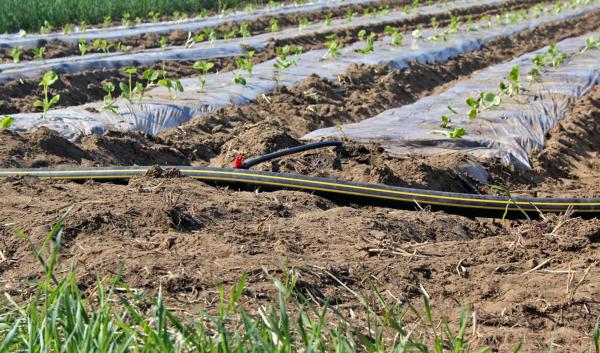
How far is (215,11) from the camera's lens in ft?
58.4

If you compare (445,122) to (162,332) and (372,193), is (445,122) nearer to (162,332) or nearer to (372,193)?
(372,193)

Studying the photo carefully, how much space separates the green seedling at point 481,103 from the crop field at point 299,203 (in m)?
0.06

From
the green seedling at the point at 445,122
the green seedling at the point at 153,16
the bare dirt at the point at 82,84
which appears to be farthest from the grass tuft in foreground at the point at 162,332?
the green seedling at the point at 153,16

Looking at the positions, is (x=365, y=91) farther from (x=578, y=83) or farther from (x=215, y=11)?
(x=215, y=11)

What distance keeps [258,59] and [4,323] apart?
786 centimetres

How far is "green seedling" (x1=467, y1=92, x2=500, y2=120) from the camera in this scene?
6782 mm

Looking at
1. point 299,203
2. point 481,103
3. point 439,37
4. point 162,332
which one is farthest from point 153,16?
point 162,332

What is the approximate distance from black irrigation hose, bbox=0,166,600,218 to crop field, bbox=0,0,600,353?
0.01 meters

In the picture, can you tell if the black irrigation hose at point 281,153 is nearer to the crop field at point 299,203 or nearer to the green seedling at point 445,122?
the crop field at point 299,203

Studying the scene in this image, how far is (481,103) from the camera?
23.8ft

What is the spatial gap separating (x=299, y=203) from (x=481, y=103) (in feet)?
11.5

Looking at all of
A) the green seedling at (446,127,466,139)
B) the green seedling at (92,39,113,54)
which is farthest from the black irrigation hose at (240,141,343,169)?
the green seedling at (92,39,113,54)

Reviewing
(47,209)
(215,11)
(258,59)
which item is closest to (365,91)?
(258,59)

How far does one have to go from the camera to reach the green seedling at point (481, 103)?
678 cm
